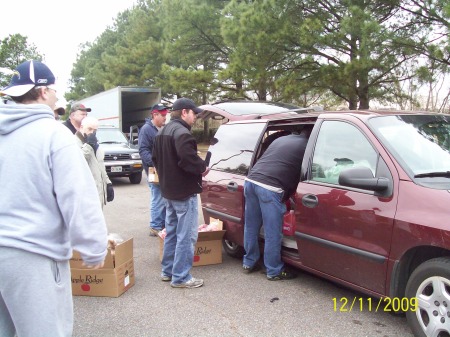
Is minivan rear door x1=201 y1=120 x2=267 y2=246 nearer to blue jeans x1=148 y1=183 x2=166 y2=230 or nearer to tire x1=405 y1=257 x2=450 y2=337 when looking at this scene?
blue jeans x1=148 y1=183 x2=166 y2=230

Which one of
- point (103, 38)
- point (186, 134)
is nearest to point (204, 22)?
point (186, 134)

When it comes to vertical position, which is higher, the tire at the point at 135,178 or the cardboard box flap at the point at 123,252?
the cardboard box flap at the point at 123,252

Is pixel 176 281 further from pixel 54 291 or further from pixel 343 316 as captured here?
pixel 54 291

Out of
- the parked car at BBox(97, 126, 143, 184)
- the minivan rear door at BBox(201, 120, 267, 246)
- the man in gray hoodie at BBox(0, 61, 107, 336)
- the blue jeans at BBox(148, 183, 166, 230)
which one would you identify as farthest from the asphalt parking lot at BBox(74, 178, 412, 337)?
the parked car at BBox(97, 126, 143, 184)

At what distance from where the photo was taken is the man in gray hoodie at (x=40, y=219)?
1.77 metres

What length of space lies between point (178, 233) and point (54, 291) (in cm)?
230

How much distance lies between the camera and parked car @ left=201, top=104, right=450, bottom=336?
272cm

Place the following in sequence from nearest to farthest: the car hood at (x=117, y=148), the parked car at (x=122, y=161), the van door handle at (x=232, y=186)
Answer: the van door handle at (x=232, y=186), the parked car at (x=122, y=161), the car hood at (x=117, y=148)

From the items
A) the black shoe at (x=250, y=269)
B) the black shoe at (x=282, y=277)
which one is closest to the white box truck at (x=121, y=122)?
the black shoe at (x=250, y=269)

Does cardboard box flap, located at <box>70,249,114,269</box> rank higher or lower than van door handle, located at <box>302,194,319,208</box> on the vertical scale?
lower

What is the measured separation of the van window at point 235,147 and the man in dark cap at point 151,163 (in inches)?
48.3

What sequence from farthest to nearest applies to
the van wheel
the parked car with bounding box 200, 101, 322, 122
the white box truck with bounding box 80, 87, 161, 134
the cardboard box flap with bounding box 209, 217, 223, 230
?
the white box truck with bounding box 80, 87, 161, 134
the parked car with bounding box 200, 101, 322, 122
the van wheel
the cardboard box flap with bounding box 209, 217, 223, 230

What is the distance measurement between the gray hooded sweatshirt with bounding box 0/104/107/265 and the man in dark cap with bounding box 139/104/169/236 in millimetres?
4129
